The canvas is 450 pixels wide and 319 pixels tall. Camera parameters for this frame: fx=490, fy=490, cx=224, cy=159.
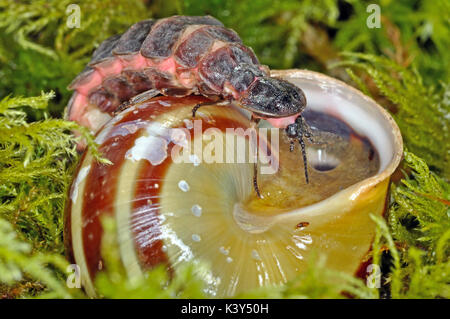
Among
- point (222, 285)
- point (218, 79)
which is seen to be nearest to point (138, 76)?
point (218, 79)

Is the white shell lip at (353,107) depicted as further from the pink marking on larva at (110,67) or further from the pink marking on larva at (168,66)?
the pink marking on larva at (110,67)

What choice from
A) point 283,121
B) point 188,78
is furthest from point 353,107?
point 188,78

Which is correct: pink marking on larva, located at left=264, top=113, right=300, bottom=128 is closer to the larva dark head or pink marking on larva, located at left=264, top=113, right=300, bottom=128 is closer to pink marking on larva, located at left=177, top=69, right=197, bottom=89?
the larva dark head

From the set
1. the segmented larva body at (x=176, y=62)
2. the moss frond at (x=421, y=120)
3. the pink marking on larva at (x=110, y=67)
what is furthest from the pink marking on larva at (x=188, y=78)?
the moss frond at (x=421, y=120)

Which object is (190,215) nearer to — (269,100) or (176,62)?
(269,100)

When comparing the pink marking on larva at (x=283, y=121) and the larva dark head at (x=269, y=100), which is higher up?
the larva dark head at (x=269, y=100)

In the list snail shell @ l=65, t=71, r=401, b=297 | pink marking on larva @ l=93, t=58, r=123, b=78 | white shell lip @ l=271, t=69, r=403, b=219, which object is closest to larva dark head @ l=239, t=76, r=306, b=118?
snail shell @ l=65, t=71, r=401, b=297
